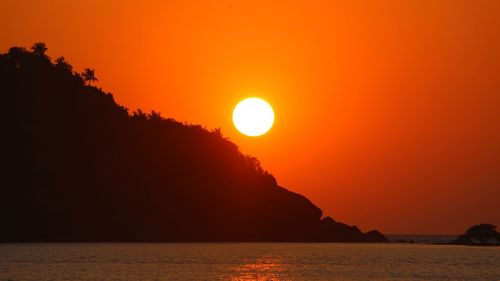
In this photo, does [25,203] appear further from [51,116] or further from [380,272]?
[380,272]

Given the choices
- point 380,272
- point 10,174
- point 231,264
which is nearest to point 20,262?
point 231,264

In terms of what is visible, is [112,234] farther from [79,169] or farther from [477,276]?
[477,276]

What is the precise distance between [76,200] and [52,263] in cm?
7741

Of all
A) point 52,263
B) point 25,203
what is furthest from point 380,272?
point 25,203

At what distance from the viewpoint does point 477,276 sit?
108 m

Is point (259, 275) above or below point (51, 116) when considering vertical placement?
below

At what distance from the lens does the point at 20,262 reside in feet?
374

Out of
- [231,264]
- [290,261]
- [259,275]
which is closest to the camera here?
[259,275]

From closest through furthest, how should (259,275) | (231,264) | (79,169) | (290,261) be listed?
1. (259,275)
2. (231,264)
3. (290,261)
4. (79,169)

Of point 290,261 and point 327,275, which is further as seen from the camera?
point 290,261

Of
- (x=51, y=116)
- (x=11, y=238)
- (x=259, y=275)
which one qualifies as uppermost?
(x=51, y=116)

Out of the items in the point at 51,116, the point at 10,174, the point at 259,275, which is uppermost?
the point at 51,116

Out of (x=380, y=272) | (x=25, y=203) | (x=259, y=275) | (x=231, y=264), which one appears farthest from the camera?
(x=25, y=203)

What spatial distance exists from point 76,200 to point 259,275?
94456 millimetres
